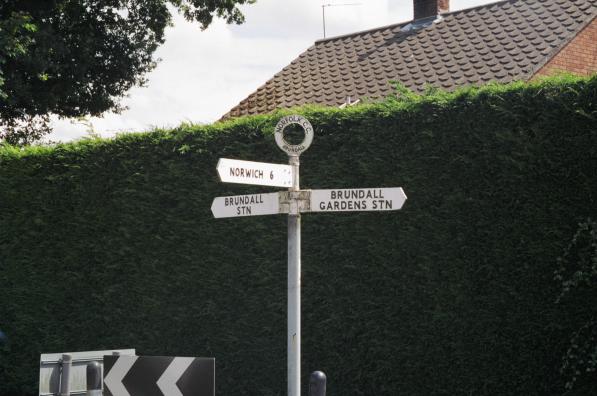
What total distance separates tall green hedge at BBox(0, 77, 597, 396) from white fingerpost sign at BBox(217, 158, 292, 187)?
2164mm

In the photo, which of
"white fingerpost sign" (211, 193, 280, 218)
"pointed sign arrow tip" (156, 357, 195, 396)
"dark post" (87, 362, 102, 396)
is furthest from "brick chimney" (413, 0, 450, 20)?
"pointed sign arrow tip" (156, 357, 195, 396)

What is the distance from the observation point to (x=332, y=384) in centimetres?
834

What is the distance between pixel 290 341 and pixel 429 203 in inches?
96.9

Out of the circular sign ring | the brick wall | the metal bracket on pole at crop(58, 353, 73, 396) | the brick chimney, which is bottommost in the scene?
the metal bracket on pole at crop(58, 353, 73, 396)

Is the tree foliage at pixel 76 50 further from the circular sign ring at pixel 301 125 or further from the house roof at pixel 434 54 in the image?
the circular sign ring at pixel 301 125

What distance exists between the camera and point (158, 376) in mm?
5645

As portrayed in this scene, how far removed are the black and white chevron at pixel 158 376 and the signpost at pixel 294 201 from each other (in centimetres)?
76

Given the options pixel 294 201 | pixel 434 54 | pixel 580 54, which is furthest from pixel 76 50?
pixel 294 201

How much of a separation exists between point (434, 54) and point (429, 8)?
8.56 ft

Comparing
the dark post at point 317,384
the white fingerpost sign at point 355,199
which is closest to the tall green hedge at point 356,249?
the white fingerpost sign at point 355,199

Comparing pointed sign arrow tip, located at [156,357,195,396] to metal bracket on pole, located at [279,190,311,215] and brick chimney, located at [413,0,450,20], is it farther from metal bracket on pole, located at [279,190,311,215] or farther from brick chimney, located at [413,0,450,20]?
brick chimney, located at [413,0,450,20]

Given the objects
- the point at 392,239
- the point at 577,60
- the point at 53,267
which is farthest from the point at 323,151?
the point at 577,60

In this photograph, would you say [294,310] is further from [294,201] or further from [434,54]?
[434,54]

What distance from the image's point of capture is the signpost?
606 centimetres
